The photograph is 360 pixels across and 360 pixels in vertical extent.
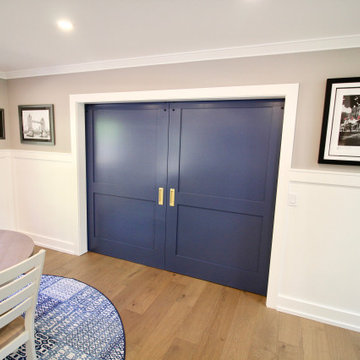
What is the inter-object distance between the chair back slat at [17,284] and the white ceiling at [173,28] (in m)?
1.61

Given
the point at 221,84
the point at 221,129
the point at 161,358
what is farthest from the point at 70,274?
the point at 221,84

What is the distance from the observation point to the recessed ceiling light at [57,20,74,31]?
1.71 m

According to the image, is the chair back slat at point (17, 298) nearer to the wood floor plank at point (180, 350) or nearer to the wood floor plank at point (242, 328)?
the wood floor plank at point (180, 350)

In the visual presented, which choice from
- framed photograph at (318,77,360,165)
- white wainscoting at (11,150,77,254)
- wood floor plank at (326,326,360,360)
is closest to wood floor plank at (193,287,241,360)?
wood floor plank at (326,326,360,360)

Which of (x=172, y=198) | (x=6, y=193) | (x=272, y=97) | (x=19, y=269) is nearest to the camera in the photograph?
(x=19, y=269)

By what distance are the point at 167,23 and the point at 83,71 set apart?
1.47m

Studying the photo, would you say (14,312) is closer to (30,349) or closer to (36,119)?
(30,349)

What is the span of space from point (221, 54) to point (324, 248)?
190 cm

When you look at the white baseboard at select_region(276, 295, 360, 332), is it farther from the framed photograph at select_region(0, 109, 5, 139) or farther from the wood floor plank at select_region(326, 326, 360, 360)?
the framed photograph at select_region(0, 109, 5, 139)

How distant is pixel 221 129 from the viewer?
2.37m

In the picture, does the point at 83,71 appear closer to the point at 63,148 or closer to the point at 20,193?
the point at 63,148

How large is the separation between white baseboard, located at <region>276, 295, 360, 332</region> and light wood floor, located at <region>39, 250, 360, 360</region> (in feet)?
0.16

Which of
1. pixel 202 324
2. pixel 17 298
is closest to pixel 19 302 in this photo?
pixel 17 298

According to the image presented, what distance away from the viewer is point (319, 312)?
212cm
